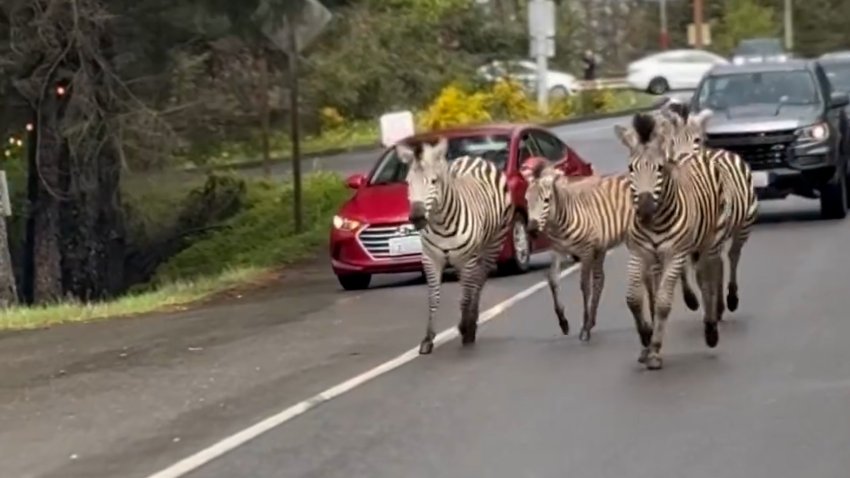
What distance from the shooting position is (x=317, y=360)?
15.3 m

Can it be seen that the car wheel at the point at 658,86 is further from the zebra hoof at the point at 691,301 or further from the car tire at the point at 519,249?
the zebra hoof at the point at 691,301

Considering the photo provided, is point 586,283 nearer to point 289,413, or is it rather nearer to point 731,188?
point 731,188

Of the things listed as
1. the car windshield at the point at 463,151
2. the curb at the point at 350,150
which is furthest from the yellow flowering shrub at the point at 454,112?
the car windshield at the point at 463,151

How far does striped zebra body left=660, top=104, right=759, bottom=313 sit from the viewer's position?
14.8 m

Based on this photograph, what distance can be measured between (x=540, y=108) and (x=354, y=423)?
133 feet

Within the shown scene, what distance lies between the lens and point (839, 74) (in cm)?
3344

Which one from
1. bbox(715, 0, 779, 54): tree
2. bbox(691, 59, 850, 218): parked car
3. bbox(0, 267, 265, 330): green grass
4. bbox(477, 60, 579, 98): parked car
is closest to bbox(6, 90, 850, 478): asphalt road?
bbox(0, 267, 265, 330): green grass

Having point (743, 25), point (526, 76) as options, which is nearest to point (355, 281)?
point (526, 76)

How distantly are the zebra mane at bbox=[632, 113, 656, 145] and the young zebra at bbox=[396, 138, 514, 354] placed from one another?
217 centimetres

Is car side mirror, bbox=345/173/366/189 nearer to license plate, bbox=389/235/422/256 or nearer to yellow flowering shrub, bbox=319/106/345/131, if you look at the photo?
license plate, bbox=389/235/422/256

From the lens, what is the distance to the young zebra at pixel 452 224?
15047 millimetres

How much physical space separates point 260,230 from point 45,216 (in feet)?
16.3

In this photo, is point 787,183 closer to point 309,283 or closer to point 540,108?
point 309,283

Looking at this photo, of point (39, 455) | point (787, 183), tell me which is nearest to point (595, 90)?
point (787, 183)
